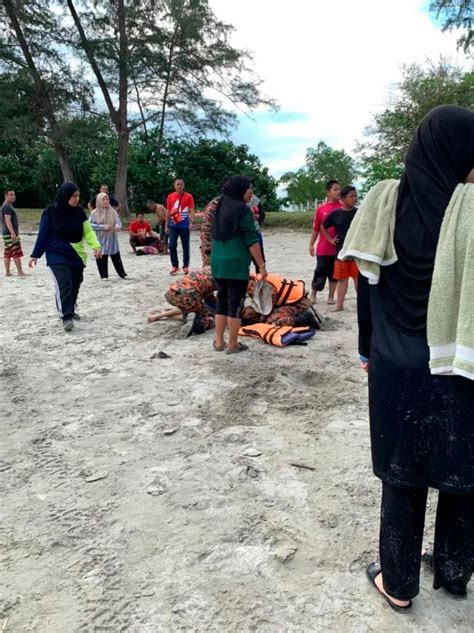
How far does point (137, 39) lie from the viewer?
19438mm

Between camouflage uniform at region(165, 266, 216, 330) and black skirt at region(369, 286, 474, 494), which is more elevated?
black skirt at region(369, 286, 474, 494)

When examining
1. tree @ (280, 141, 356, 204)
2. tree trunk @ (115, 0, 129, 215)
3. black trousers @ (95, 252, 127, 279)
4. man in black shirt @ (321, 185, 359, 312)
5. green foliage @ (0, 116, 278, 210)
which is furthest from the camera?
tree @ (280, 141, 356, 204)

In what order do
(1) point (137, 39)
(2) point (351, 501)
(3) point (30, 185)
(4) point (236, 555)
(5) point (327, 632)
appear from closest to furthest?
(5) point (327, 632), (4) point (236, 555), (2) point (351, 501), (1) point (137, 39), (3) point (30, 185)

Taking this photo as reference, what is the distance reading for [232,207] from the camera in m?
4.90

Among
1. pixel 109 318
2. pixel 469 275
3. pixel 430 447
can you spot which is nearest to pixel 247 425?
pixel 430 447

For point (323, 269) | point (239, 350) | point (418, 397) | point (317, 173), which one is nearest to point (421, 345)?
point (418, 397)

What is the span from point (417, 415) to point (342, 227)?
5.34 metres

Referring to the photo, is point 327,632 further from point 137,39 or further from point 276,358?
point 137,39

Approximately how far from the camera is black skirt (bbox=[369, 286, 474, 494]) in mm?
1780

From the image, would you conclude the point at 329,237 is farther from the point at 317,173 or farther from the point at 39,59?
the point at 317,173

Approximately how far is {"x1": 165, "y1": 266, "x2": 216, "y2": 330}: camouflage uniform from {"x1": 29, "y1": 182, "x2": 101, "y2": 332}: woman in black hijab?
1282 mm

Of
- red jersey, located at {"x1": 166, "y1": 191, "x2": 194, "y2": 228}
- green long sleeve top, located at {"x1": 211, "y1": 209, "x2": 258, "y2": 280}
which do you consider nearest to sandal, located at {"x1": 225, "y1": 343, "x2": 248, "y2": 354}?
green long sleeve top, located at {"x1": 211, "y1": 209, "x2": 258, "y2": 280}

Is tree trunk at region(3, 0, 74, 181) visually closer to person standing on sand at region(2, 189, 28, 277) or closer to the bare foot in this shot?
person standing on sand at region(2, 189, 28, 277)

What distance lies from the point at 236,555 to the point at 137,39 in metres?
20.8
